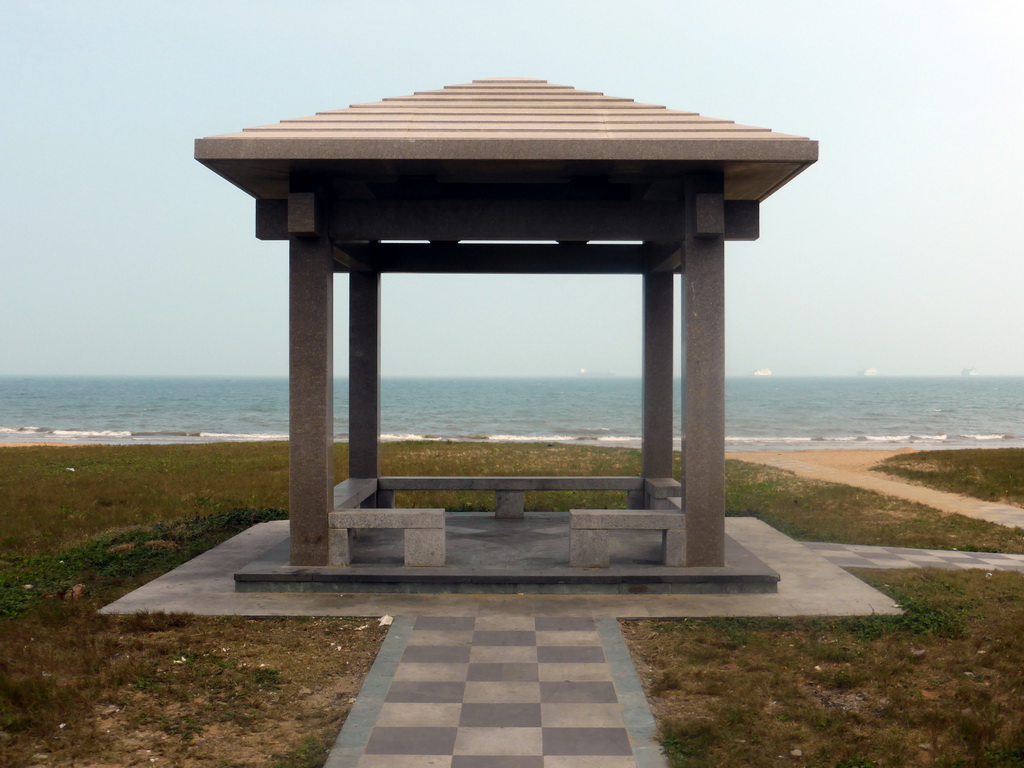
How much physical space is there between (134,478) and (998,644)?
57.1 feet

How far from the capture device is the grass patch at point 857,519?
39.5 feet

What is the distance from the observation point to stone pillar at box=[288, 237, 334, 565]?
8391 mm

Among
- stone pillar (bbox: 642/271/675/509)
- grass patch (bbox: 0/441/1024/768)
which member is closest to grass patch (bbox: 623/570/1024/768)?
grass patch (bbox: 0/441/1024/768)

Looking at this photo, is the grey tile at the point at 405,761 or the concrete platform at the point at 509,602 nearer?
the grey tile at the point at 405,761

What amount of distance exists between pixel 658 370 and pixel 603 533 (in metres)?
3.45

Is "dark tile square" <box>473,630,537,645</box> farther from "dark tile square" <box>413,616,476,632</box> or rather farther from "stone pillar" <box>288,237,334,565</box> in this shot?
"stone pillar" <box>288,237,334,565</box>

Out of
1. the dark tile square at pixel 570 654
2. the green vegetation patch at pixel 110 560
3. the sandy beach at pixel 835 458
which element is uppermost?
the dark tile square at pixel 570 654

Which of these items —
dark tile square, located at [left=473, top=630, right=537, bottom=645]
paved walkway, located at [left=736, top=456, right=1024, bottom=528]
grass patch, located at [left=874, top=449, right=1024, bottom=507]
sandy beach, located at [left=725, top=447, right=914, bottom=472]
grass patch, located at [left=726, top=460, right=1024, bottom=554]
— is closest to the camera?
dark tile square, located at [left=473, top=630, right=537, bottom=645]

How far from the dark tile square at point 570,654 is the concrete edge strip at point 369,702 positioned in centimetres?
111

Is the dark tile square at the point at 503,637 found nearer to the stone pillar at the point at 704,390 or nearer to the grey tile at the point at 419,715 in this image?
the grey tile at the point at 419,715

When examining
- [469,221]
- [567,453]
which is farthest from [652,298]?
[567,453]

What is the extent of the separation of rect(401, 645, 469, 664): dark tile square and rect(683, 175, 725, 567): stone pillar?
3032 millimetres

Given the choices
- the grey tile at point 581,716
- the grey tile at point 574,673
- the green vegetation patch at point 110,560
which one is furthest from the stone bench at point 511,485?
the grey tile at point 581,716

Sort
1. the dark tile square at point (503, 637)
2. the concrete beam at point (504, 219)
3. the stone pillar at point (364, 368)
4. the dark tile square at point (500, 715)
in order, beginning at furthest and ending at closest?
the stone pillar at point (364, 368), the concrete beam at point (504, 219), the dark tile square at point (503, 637), the dark tile square at point (500, 715)
